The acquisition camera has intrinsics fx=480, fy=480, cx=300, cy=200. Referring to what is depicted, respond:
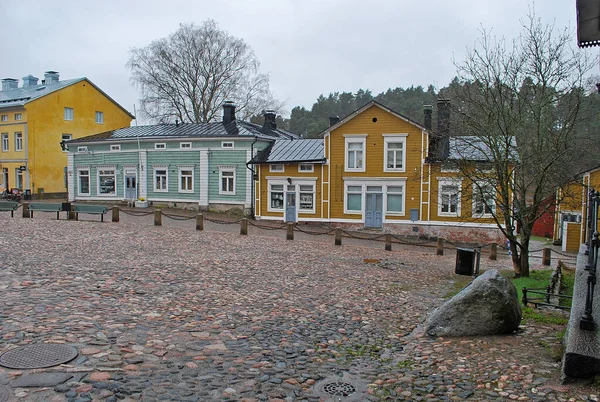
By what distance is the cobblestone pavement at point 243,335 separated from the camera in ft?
15.4

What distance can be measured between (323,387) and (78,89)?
43.2m

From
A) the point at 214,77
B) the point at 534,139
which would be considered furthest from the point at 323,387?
the point at 214,77

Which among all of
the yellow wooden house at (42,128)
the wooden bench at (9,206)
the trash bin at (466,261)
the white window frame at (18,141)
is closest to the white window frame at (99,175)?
the yellow wooden house at (42,128)

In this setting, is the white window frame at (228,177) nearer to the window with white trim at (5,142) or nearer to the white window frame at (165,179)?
the white window frame at (165,179)

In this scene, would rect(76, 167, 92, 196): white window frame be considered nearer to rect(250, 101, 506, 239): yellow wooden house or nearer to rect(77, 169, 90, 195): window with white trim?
rect(77, 169, 90, 195): window with white trim

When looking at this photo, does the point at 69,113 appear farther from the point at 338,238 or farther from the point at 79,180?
the point at 338,238

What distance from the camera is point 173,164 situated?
3247cm

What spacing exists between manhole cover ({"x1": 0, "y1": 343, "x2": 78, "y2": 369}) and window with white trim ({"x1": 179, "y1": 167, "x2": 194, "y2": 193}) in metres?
27.0

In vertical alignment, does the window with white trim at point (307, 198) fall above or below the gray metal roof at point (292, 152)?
below

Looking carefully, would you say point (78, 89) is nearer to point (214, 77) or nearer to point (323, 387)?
point (214, 77)

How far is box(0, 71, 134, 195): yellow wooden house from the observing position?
38031 millimetres

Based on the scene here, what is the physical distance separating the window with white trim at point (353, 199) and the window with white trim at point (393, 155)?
1.99 metres

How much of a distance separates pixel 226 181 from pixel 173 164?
13.7 feet

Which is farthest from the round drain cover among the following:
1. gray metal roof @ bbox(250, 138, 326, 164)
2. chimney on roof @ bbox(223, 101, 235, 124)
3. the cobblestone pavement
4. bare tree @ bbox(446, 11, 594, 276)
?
chimney on roof @ bbox(223, 101, 235, 124)
